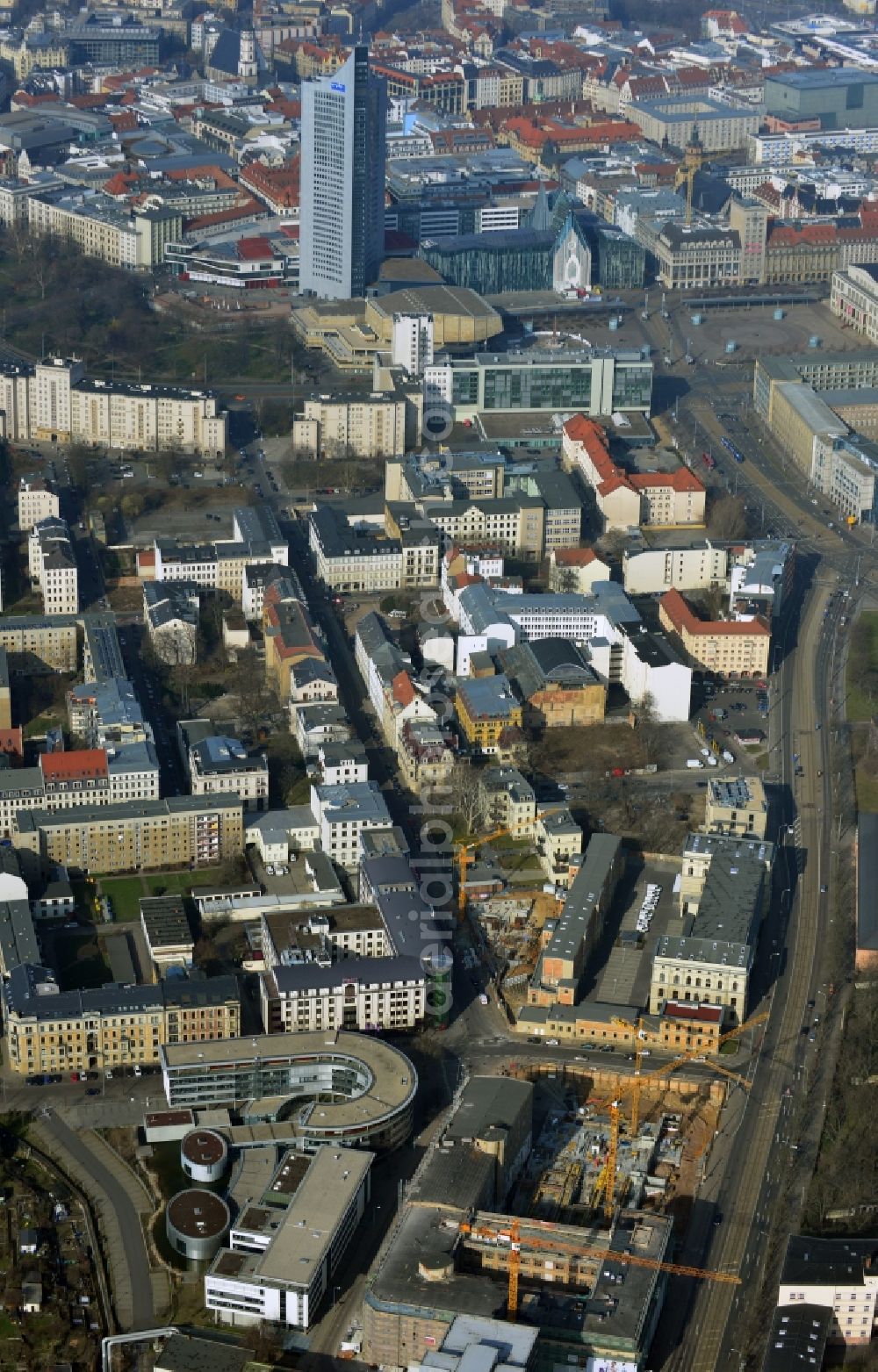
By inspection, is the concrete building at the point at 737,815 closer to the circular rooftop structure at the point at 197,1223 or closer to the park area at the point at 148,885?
the park area at the point at 148,885

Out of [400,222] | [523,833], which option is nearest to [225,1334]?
[523,833]

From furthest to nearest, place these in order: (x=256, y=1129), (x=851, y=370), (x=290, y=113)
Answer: (x=290, y=113) → (x=851, y=370) → (x=256, y=1129)

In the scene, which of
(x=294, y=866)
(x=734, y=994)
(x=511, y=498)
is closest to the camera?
(x=734, y=994)

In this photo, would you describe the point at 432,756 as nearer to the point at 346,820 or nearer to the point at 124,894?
the point at 346,820

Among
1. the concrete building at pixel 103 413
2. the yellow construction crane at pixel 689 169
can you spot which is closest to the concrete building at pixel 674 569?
the concrete building at pixel 103 413

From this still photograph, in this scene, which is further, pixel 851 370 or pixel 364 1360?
pixel 851 370

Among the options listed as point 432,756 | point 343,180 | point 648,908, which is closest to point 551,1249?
point 648,908

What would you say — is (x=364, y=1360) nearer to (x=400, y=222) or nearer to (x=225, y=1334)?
(x=225, y=1334)
